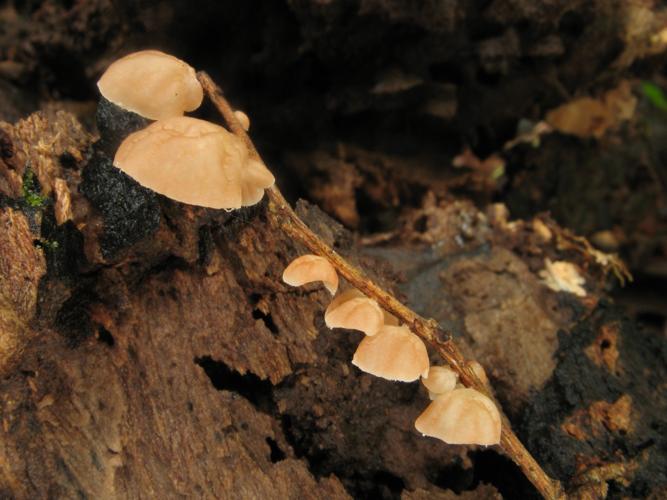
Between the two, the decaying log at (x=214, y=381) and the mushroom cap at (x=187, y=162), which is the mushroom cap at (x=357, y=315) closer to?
the decaying log at (x=214, y=381)

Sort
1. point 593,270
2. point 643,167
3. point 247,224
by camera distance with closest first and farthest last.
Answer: point 247,224 → point 593,270 → point 643,167

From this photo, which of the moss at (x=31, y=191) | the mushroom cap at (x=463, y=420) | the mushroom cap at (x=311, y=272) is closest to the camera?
the mushroom cap at (x=463, y=420)

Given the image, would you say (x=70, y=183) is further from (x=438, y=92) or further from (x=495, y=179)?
(x=495, y=179)

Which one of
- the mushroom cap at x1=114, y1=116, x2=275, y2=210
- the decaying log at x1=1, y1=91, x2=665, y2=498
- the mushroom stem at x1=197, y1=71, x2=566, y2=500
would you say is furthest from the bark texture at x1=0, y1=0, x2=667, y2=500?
the mushroom cap at x1=114, y1=116, x2=275, y2=210

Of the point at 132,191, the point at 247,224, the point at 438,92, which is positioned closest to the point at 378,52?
the point at 438,92

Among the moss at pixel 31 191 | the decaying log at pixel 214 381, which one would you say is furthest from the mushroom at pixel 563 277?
the moss at pixel 31 191

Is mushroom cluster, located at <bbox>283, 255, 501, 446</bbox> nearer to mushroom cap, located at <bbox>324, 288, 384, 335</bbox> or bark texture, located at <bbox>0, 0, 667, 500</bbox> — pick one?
mushroom cap, located at <bbox>324, 288, 384, 335</bbox>
